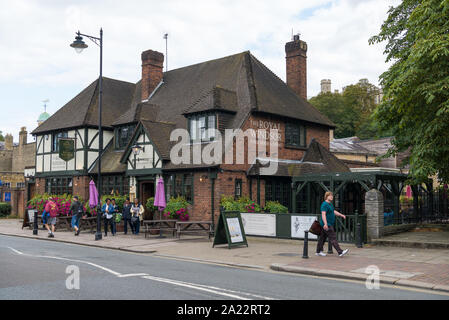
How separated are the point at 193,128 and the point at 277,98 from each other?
523 centimetres

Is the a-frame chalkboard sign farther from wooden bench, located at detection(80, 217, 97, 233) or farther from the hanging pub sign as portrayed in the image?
the hanging pub sign

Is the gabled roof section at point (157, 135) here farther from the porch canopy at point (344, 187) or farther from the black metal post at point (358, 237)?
the black metal post at point (358, 237)

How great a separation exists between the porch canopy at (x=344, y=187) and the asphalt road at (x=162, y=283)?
782cm

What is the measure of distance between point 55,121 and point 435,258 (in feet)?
86.7

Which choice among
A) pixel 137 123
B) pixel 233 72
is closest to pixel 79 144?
pixel 137 123

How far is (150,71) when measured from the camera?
99.2 feet

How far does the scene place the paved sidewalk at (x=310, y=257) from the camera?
404 inches

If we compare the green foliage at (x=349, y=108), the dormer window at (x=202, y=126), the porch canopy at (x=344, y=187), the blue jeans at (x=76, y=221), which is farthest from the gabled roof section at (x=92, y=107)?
the green foliage at (x=349, y=108)

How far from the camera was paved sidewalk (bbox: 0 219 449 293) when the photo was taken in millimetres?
10250

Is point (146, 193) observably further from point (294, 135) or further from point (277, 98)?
point (277, 98)

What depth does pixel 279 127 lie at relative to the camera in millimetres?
24453

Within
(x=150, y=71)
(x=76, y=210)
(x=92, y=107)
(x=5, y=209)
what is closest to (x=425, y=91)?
(x=76, y=210)

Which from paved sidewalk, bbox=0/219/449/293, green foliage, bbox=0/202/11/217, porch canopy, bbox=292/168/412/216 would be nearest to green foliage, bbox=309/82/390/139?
porch canopy, bbox=292/168/412/216

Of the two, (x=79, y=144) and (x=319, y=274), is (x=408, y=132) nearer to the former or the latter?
(x=319, y=274)
